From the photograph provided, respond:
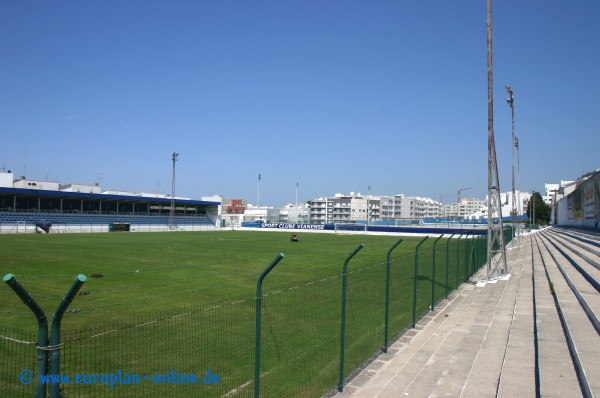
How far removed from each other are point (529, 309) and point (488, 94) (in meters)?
9.10

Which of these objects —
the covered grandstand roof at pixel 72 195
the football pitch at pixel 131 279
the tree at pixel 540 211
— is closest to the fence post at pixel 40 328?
the football pitch at pixel 131 279

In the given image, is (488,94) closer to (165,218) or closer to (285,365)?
(285,365)

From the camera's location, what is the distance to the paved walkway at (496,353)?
6.90m

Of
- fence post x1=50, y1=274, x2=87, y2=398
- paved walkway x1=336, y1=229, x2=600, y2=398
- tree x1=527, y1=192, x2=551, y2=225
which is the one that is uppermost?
tree x1=527, y1=192, x2=551, y2=225

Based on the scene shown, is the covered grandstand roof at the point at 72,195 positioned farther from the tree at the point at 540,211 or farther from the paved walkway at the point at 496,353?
the tree at the point at 540,211

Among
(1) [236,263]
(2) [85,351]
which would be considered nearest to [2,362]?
(2) [85,351]

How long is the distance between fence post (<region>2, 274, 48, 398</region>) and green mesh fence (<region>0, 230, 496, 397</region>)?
0.96 m

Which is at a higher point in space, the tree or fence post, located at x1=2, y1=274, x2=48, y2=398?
the tree

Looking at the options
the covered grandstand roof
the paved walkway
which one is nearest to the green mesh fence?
the paved walkway

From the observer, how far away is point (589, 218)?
45.6m

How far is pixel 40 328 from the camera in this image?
314 centimetres

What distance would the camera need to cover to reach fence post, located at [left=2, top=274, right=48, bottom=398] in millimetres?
2977

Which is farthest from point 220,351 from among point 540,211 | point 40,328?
point 540,211

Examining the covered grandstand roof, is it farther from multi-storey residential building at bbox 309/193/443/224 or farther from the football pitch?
multi-storey residential building at bbox 309/193/443/224
